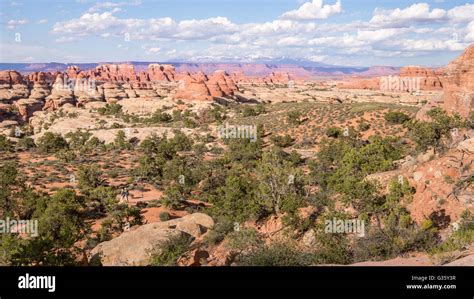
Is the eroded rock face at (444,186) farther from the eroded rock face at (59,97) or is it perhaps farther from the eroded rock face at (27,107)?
the eroded rock face at (59,97)

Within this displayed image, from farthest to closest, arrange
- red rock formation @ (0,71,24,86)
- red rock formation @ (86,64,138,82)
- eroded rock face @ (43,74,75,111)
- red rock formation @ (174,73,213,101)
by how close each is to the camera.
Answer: red rock formation @ (86,64,138,82) < red rock formation @ (0,71,24,86) < eroded rock face @ (43,74,75,111) < red rock formation @ (174,73,213,101)

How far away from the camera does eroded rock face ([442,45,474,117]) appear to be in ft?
122

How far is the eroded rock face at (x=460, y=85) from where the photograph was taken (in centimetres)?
3722

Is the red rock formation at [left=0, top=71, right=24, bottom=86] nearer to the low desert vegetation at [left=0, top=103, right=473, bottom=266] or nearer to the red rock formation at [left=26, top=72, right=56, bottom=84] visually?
the red rock formation at [left=26, top=72, right=56, bottom=84]

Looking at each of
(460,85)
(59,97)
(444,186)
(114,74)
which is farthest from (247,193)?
(114,74)

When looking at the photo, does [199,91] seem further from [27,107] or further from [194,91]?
[27,107]

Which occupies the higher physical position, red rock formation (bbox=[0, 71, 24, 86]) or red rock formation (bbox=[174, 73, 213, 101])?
red rock formation (bbox=[0, 71, 24, 86])

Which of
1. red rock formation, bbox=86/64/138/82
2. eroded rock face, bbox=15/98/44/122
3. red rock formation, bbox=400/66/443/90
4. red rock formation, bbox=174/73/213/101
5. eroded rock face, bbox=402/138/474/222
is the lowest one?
eroded rock face, bbox=402/138/474/222

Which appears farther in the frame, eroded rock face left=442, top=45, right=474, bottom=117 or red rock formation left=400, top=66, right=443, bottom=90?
red rock formation left=400, top=66, right=443, bottom=90

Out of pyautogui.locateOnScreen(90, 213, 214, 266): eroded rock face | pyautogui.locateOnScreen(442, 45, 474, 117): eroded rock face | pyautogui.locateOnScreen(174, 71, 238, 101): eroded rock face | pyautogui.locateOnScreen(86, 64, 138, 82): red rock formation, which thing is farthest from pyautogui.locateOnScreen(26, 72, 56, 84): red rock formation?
pyautogui.locateOnScreen(90, 213, 214, 266): eroded rock face

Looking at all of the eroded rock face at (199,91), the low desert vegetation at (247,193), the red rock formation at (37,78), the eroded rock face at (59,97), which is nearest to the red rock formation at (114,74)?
the red rock formation at (37,78)

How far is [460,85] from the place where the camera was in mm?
38375
